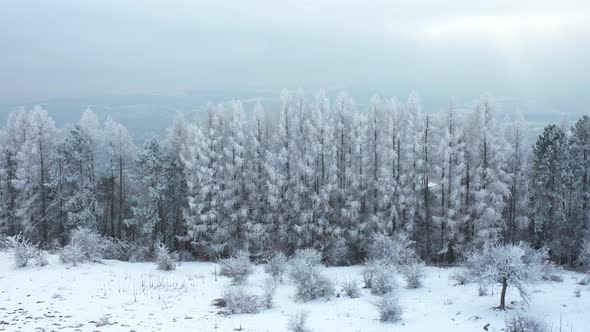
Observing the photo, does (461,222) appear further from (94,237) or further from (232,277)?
(94,237)

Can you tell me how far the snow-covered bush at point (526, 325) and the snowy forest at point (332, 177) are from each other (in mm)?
17713

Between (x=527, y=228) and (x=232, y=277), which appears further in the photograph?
(x=527, y=228)

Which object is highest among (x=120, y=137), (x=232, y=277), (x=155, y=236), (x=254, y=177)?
(x=120, y=137)

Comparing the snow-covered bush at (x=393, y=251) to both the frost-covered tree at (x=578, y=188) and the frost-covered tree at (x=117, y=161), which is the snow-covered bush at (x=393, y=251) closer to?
the frost-covered tree at (x=578, y=188)

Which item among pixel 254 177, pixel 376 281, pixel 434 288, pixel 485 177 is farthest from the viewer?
pixel 254 177

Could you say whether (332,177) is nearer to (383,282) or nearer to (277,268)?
(277,268)

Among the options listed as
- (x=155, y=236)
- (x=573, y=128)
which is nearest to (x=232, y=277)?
(x=155, y=236)

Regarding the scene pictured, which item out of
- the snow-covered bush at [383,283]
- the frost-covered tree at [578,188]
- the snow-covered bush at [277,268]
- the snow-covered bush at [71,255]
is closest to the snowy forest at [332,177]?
the frost-covered tree at [578,188]

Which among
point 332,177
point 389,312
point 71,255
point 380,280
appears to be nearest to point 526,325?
point 389,312

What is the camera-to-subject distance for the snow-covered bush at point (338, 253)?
100ft

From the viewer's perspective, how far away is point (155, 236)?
3572cm

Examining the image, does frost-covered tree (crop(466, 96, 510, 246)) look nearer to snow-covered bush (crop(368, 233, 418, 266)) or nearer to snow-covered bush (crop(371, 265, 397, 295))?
snow-covered bush (crop(368, 233, 418, 266))

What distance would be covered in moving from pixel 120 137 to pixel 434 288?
25.8m

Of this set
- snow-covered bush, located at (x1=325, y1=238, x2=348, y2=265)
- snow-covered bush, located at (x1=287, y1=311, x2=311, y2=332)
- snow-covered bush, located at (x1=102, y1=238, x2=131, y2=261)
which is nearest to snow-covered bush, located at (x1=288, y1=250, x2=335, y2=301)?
snow-covered bush, located at (x1=287, y1=311, x2=311, y2=332)
